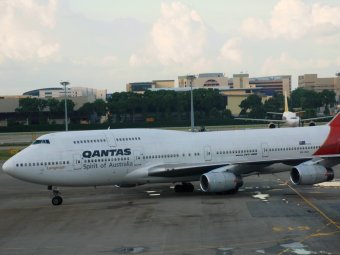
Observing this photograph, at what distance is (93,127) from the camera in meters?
117

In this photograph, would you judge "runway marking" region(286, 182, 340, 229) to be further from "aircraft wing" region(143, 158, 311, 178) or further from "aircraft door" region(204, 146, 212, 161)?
"aircraft door" region(204, 146, 212, 161)

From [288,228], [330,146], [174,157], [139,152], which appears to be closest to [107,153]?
[139,152]

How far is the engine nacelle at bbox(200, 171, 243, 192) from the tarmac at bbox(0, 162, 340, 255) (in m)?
0.59

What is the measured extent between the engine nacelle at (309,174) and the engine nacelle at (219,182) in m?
3.32

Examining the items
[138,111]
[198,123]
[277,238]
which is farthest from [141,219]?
[138,111]

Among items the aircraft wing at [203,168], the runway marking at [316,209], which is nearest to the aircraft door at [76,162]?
the aircraft wing at [203,168]

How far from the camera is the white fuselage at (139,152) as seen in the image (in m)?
30.8

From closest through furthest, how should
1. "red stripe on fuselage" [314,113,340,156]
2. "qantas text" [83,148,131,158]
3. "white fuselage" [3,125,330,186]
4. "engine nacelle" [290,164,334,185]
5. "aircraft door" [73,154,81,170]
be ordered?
"white fuselage" [3,125,330,186] < "aircraft door" [73,154,81,170] < "qantas text" [83,148,131,158] < "engine nacelle" [290,164,334,185] < "red stripe on fuselage" [314,113,340,156]

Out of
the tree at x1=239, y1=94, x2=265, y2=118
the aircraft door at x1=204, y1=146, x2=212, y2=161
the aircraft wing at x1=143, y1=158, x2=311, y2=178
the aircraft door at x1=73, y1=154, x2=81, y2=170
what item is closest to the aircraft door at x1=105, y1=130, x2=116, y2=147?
the aircraft door at x1=73, y1=154, x2=81, y2=170

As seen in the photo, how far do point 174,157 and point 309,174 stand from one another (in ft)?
25.8

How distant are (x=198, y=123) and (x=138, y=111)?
66.7ft

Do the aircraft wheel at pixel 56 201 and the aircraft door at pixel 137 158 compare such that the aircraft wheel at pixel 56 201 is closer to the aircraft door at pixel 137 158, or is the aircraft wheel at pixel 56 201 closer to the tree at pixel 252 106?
the aircraft door at pixel 137 158

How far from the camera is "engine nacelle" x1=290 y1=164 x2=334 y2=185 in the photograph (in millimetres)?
32188

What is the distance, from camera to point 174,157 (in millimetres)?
33500
